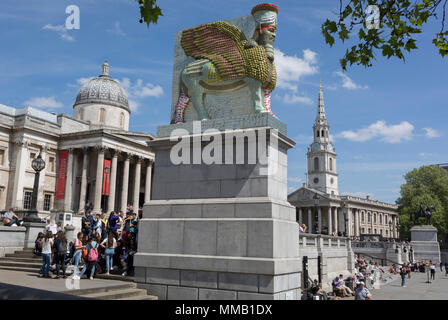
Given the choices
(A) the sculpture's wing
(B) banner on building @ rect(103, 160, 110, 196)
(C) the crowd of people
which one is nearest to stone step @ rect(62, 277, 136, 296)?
(C) the crowd of people

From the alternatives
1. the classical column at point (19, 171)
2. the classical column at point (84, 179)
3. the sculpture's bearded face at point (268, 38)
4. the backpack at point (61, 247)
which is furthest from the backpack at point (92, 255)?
the classical column at point (19, 171)

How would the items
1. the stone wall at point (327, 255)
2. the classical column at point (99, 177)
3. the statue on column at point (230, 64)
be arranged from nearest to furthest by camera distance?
the statue on column at point (230, 64), the stone wall at point (327, 255), the classical column at point (99, 177)

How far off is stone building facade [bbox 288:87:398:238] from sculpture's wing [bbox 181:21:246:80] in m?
84.5

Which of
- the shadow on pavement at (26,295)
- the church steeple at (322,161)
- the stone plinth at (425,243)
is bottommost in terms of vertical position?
the stone plinth at (425,243)

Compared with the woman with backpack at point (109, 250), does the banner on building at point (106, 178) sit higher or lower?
higher

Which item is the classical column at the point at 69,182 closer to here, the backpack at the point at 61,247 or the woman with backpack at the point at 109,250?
the backpack at the point at 61,247

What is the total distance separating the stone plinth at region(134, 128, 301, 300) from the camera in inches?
316

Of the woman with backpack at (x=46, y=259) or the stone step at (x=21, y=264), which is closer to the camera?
the woman with backpack at (x=46, y=259)

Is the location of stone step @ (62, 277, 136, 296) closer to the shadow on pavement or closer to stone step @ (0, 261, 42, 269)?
the shadow on pavement

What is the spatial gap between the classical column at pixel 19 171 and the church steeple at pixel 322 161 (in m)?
92.0

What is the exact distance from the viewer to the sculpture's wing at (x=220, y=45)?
9.77 m

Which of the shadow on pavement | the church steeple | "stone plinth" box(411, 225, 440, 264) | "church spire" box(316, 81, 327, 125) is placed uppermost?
"church spire" box(316, 81, 327, 125)
